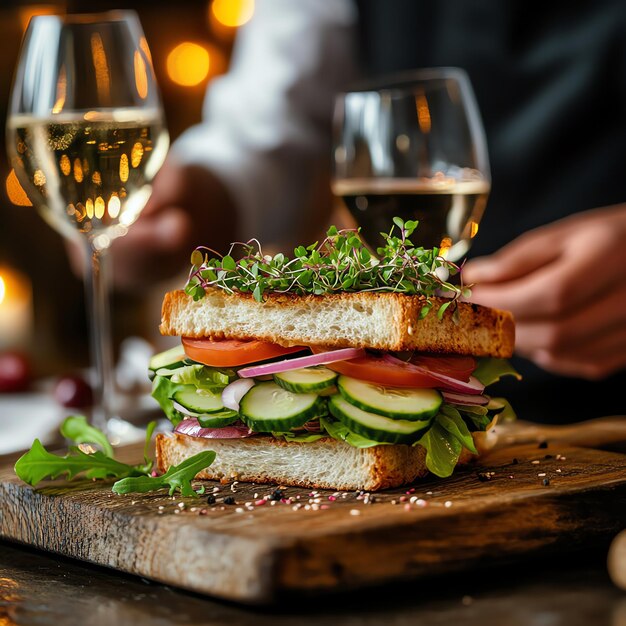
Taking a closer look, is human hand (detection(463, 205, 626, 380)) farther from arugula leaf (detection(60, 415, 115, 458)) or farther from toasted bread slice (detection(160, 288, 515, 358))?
arugula leaf (detection(60, 415, 115, 458))

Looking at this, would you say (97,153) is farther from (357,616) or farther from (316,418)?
(357,616)

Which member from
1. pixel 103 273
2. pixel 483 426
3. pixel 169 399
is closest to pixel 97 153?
pixel 103 273

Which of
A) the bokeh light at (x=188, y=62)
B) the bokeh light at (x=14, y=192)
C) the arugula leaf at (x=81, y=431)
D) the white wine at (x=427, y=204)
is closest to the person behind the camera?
the arugula leaf at (x=81, y=431)

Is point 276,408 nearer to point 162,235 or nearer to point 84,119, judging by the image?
point 84,119

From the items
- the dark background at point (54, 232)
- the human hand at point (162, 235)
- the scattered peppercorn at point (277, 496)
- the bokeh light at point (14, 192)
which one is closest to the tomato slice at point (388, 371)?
the scattered peppercorn at point (277, 496)

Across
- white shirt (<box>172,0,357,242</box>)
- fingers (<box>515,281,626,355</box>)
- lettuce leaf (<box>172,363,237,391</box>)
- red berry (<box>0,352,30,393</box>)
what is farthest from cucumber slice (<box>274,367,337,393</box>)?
white shirt (<box>172,0,357,242</box>)

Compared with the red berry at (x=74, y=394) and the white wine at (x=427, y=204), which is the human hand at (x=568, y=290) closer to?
the white wine at (x=427, y=204)
